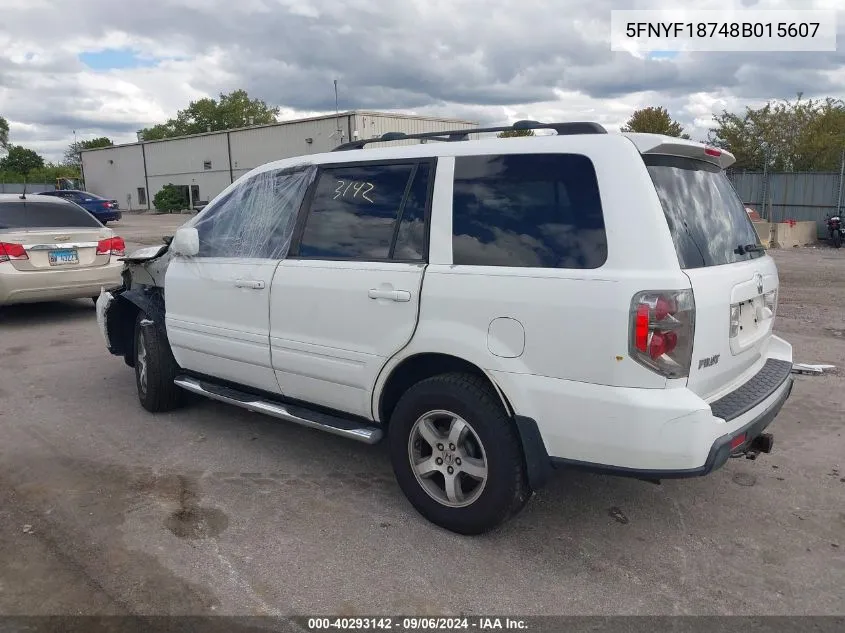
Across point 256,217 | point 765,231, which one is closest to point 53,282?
point 256,217

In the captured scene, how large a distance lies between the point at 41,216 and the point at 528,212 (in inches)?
300

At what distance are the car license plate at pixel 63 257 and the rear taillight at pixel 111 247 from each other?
299 millimetres

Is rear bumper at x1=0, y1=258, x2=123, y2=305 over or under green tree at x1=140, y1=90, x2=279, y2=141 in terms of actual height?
under

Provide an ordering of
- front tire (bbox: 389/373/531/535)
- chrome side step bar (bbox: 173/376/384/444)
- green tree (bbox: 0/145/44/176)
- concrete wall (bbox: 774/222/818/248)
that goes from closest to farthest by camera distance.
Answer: front tire (bbox: 389/373/531/535) < chrome side step bar (bbox: 173/376/384/444) < concrete wall (bbox: 774/222/818/248) < green tree (bbox: 0/145/44/176)

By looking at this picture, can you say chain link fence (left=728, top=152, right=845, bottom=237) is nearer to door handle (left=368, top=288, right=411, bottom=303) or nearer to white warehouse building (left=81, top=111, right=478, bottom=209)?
white warehouse building (left=81, top=111, right=478, bottom=209)

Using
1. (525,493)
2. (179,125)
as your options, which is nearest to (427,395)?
(525,493)

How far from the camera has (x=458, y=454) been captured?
3.40 meters

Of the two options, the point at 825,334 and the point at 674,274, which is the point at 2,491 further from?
the point at 825,334

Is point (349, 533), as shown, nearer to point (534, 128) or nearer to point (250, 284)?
point (250, 284)

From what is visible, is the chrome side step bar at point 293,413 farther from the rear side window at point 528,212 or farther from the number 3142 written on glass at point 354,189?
the number 3142 written on glass at point 354,189

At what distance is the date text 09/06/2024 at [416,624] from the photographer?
9.18 ft

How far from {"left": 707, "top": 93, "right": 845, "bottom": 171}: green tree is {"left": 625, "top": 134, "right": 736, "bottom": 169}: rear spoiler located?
26.2 meters

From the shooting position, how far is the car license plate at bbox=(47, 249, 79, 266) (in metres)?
8.43

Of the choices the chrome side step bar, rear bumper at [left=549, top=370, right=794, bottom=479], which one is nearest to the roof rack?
rear bumper at [left=549, top=370, right=794, bottom=479]
